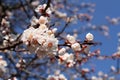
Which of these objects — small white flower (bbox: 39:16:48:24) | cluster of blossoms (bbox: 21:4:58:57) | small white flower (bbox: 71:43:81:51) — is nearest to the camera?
cluster of blossoms (bbox: 21:4:58:57)

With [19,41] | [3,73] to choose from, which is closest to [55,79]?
[3,73]

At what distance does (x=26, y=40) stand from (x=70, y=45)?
44 cm

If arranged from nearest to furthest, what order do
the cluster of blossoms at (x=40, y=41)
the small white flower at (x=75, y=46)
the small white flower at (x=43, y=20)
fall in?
the cluster of blossoms at (x=40, y=41) < the small white flower at (x=75, y=46) < the small white flower at (x=43, y=20)

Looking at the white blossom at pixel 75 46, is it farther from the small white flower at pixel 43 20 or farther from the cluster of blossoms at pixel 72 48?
the small white flower at pixel 43 20

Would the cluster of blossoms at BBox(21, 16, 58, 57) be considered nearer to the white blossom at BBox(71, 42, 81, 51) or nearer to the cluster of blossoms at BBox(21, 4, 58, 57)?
the cluster of blossoms at BBox(21, 4, 58, 57)

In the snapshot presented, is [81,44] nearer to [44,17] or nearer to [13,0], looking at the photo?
[44,17]

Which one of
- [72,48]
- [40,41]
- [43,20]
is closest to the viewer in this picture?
[40,41]

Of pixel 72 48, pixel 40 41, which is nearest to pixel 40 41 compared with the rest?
pixel 40 41

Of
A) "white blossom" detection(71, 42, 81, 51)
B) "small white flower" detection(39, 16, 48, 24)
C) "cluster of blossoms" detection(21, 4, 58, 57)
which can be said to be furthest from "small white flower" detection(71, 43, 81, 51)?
"small white flower" detection(39, 16, 48, 24)

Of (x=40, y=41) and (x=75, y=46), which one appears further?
(x=75, y=46)

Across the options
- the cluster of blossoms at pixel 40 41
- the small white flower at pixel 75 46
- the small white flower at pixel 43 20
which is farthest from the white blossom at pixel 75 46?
the small white flower at pixel 43 20

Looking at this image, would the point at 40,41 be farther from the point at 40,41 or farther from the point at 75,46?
the point at 75,46

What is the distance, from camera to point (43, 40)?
2729 millimetres

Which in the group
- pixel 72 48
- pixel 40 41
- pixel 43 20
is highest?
pixel 43 20
